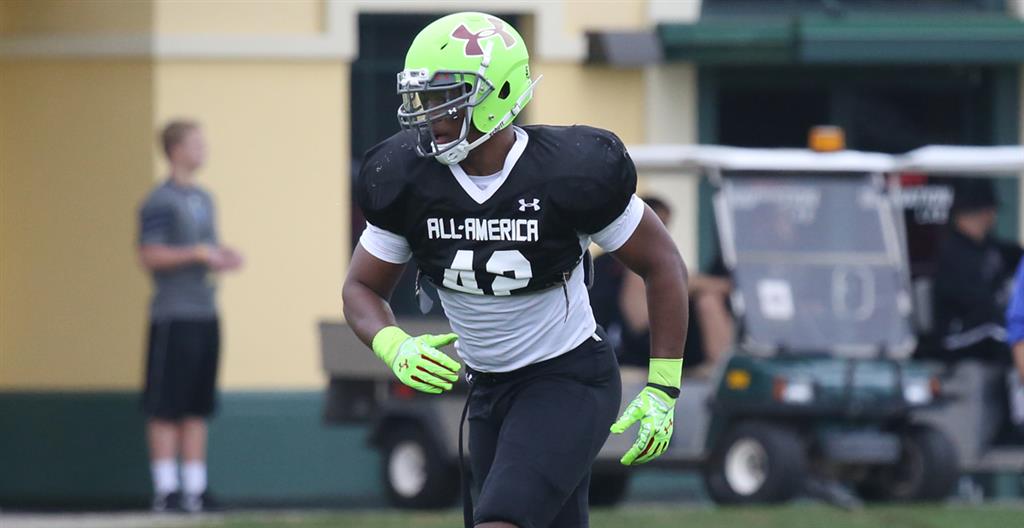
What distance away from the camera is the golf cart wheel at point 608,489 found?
11.5m

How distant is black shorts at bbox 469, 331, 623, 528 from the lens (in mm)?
5422

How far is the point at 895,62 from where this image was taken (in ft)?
44.7

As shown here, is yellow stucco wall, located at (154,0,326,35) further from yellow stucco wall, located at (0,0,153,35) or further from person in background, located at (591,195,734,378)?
person in background, located at (591,195,734,378)

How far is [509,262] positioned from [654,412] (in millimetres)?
558

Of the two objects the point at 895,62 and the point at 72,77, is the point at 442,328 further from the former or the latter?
the point at 895,62

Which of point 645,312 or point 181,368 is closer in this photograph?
point 645,312

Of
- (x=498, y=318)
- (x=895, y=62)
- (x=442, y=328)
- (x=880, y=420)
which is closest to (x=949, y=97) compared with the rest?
(x=895, y=62)

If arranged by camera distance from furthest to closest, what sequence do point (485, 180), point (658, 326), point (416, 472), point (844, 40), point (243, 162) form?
1. point (844, 40)
2. point (243, 162)
3. point (416, 472)
4. point (658, 326)
5. point (485, 180)

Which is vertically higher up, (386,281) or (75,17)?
(75,17)

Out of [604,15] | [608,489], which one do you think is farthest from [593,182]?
[604,15]

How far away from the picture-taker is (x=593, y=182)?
18.1ft

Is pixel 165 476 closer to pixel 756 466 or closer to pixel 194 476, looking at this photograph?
pixel 194 476

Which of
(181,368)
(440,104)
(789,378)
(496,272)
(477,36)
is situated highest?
(477,36)

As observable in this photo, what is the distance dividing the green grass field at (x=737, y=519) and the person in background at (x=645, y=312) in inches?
34.2
